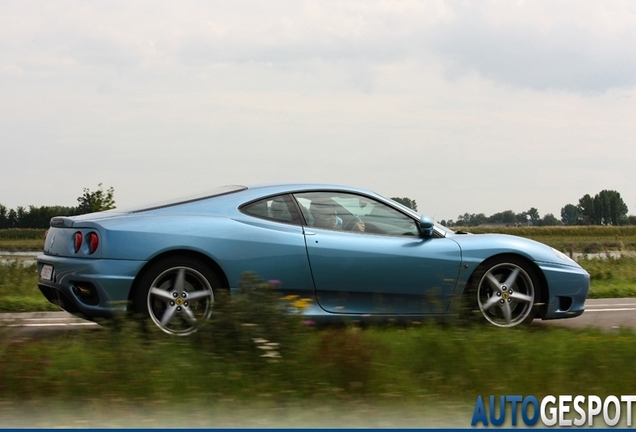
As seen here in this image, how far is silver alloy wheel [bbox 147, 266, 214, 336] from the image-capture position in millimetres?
7047

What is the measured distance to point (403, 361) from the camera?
A: 18.8 ft

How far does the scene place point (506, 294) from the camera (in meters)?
8.03

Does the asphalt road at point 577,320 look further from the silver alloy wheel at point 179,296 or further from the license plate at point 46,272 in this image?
the silver alloy wheel at point 179,296

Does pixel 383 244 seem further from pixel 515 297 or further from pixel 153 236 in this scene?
pixel 153 236

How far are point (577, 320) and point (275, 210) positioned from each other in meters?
3.76

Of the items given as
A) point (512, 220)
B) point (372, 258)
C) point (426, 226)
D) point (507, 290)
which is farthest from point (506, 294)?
point (512, 220)

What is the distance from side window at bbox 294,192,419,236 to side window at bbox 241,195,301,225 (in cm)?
10

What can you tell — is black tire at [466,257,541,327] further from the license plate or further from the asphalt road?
the license plate

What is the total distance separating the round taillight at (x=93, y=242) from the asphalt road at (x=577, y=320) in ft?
2.50

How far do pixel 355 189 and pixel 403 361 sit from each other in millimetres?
2646

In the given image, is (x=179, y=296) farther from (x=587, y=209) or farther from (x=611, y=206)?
(x=587, y=209)

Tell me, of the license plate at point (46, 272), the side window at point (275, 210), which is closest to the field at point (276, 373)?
the license plate at point (46, 272)

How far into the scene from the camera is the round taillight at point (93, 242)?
7121mm

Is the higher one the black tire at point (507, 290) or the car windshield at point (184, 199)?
the car windshield at point (184, 199)
